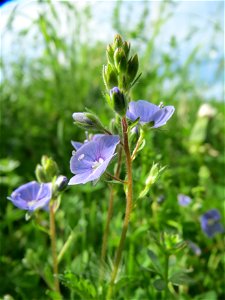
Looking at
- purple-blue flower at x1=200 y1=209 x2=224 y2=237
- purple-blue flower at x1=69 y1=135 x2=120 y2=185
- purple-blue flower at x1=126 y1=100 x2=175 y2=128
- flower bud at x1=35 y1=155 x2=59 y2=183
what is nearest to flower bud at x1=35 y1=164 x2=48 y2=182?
flower bud at x1=35 y1=155 x2=59 y2=183

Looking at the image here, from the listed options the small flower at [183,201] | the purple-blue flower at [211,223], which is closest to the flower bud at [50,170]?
the small flower at [183,201]

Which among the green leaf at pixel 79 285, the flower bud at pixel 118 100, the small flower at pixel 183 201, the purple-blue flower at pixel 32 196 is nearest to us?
the flower bud at pixel 118 100

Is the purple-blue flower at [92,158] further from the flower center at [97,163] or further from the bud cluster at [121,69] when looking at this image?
the bud cluster at [121,69]

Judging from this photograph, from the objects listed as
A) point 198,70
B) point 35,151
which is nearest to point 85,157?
point 35,151

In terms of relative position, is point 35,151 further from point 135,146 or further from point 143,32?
point 135,146

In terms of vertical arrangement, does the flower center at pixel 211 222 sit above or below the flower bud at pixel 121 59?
below

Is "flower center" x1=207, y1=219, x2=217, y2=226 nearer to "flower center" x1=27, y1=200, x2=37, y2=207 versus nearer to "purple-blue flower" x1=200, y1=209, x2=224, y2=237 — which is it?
"purple-blue flower" x1=200, y1=209, x2=224, y2=237
